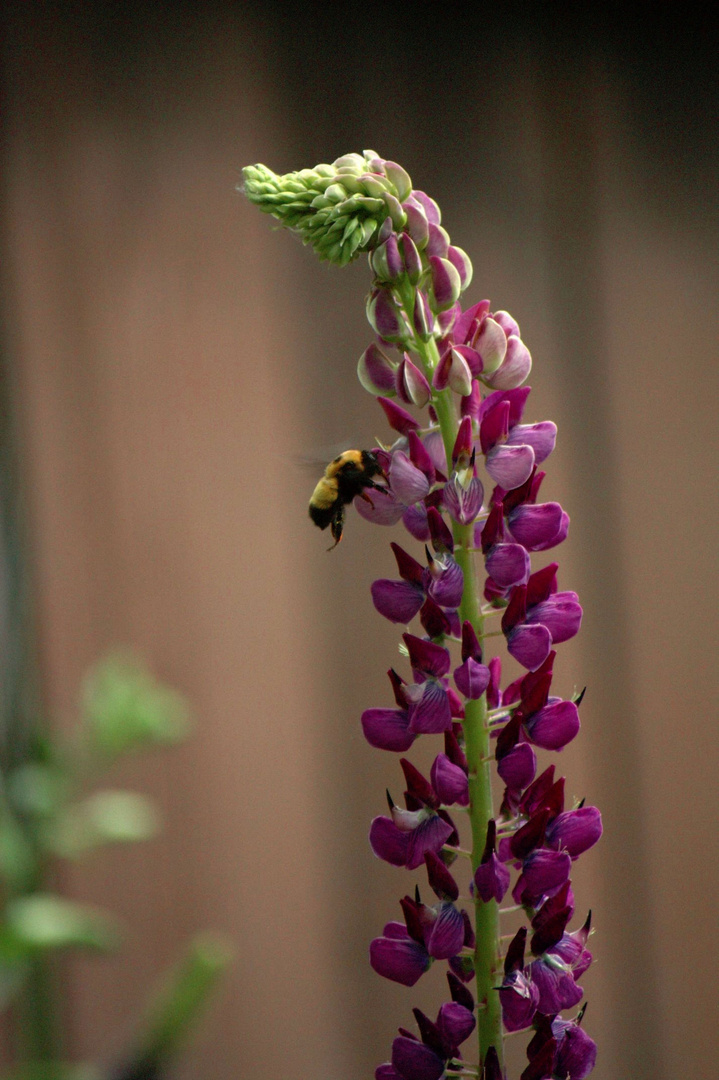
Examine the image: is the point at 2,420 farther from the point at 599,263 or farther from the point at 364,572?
the point at 599,263

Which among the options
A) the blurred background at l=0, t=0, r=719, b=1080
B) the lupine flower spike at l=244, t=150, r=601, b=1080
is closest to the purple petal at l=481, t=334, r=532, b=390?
the lupine flower spike at l=244, t=150, r=601, b=1080

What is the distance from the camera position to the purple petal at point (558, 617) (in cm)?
38

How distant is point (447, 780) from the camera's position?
0.35 meters

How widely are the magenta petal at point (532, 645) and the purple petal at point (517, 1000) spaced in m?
0.11

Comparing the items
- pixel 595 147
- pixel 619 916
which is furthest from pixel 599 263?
pixel 619 916

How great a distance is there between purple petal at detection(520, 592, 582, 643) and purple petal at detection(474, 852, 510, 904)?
9cm

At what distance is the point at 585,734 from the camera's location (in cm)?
128

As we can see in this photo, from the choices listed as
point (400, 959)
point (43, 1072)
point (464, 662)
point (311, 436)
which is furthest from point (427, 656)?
point (311, 436)

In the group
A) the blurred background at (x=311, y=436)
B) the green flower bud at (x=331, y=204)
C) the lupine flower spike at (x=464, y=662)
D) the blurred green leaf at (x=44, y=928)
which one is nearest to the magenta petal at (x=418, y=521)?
the lupine flower spike at (x=464, y=662)

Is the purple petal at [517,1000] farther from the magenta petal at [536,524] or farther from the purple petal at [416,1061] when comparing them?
the magenta petal at [536,524]

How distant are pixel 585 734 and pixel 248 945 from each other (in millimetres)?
516

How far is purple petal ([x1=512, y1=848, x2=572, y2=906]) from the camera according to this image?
0.35 m

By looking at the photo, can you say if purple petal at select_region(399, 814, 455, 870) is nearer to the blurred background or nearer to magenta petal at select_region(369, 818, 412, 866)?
magenta petal at select_region(369, 818, 412, 866)

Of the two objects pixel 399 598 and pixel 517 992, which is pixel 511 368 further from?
pixel 517 992
